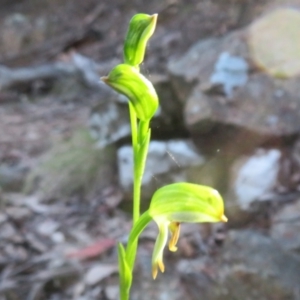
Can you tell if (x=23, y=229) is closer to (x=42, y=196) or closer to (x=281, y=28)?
(x=42, y=196)

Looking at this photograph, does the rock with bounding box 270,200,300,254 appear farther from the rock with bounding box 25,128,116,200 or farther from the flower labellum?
the flower labellum

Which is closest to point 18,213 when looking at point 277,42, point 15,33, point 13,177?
point 13,177

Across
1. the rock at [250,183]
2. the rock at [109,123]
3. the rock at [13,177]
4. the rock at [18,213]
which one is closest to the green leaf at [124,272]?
the rock at [250,183]

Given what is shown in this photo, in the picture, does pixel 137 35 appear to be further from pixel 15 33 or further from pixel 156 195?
pixel 15 33

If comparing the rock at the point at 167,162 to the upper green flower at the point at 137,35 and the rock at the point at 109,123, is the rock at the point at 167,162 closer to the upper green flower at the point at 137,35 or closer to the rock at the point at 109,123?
the rock at the point at 109,123

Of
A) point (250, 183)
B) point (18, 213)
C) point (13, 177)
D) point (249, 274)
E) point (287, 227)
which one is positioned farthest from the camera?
point (13, 177)

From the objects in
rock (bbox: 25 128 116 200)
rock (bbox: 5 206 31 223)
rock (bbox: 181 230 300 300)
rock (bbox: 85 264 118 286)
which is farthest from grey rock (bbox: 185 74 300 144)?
rock (bbox: 5 206 31 223)

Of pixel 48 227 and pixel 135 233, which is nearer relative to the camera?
pixel 135 233
